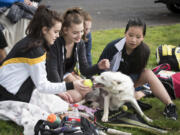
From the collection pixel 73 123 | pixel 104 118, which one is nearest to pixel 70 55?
pixel 104 118

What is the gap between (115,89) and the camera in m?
2.85

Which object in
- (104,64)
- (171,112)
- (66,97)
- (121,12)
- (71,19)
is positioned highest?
(71,19)

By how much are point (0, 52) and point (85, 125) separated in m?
1.88

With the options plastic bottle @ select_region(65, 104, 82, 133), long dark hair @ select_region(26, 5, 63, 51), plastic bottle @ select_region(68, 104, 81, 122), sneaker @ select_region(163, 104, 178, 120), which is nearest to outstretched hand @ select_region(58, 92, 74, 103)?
plastic bottle @ select_region(68, 104, 81, 122)

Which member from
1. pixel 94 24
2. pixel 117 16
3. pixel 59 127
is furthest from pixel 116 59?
pixel 117 16

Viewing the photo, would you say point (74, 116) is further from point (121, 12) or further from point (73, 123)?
point (121, 12)

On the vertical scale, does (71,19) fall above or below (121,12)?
above

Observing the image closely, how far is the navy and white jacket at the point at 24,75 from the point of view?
8.34 feet

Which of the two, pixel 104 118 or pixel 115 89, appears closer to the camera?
pixel 115 89

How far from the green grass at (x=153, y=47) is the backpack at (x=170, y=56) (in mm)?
220

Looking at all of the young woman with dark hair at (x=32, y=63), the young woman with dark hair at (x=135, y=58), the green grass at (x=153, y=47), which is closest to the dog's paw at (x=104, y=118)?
the green grass at (x=153, y=47)

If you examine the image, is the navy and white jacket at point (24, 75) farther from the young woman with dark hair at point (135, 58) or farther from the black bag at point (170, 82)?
the black bag at point (170, 82)

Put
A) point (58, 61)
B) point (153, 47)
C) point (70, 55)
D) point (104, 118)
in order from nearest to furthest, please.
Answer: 1. point (104, 118)
2. point (58, 61)
3. point (70, 55)
4. point (153, 47)

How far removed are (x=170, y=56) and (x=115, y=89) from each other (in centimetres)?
212
